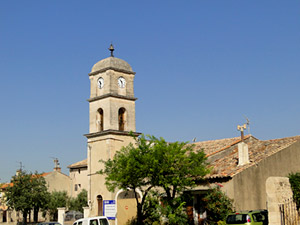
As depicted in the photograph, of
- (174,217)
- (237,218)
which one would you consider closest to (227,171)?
(174,217)

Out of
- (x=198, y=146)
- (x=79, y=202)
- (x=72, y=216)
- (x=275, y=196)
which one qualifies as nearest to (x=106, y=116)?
(x=198, y=146)

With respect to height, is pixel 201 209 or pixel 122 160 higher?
pixel 122 160

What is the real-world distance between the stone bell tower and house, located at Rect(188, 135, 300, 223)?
925 centimetres

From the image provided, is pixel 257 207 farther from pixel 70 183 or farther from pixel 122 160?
pixel 70 183

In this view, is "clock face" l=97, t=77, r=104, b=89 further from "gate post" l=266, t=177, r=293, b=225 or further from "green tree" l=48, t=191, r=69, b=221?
"gate post" l=266, t=177, r=293, b=225

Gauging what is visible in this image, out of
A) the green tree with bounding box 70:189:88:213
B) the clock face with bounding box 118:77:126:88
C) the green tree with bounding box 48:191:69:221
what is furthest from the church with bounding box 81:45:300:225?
the green tree with bounding box 48:191:69:221

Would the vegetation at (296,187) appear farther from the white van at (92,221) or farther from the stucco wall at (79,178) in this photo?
the stucco wall at (79,178)

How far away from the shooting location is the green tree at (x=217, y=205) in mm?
25094

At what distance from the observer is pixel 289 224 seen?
19000 millimetres

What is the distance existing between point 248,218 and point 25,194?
28.8 meters

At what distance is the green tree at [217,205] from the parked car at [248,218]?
4270mm

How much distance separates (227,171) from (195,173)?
292 cm

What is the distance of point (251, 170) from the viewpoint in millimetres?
25766

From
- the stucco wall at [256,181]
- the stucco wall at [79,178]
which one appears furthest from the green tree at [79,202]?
the stucco wall at [256,181]
